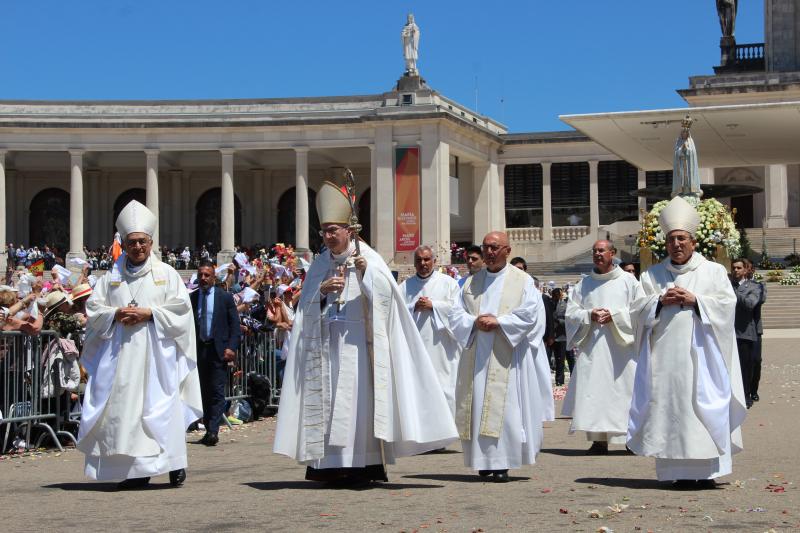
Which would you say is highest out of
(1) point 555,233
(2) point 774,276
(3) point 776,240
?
(1) point 555,233

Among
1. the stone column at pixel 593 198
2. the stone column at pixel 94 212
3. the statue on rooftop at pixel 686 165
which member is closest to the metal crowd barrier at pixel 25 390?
the statue on rooftop at pixel 686 165

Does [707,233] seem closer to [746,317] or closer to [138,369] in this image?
[746,317]

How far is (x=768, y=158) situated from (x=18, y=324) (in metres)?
37.6

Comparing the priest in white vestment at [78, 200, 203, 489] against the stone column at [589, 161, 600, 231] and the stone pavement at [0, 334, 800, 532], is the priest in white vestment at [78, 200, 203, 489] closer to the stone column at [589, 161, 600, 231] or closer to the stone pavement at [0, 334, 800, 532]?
the stone pavement at [0, 334, 800, 532]

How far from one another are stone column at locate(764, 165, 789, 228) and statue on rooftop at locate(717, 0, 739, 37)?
778 centimetres

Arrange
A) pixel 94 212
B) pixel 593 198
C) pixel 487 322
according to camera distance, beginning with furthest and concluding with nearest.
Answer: pixel 94 212
pixel 593 198
pixel 487 322

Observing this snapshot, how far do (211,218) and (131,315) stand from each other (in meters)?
55.2

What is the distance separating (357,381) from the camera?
9977mm

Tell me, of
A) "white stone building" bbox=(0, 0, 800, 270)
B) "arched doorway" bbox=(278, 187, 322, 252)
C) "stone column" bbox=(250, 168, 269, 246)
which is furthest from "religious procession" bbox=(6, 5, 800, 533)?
"stone column" bbox=(250, 168, 269, 246)

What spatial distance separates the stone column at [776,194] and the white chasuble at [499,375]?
153 ft

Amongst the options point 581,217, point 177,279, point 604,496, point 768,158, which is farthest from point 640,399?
point 581,217

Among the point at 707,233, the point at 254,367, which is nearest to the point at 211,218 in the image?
the point at 707,233

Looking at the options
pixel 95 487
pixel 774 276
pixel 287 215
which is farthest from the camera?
pixel 287 215

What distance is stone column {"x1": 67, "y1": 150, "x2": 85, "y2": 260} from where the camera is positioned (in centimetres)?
5697
